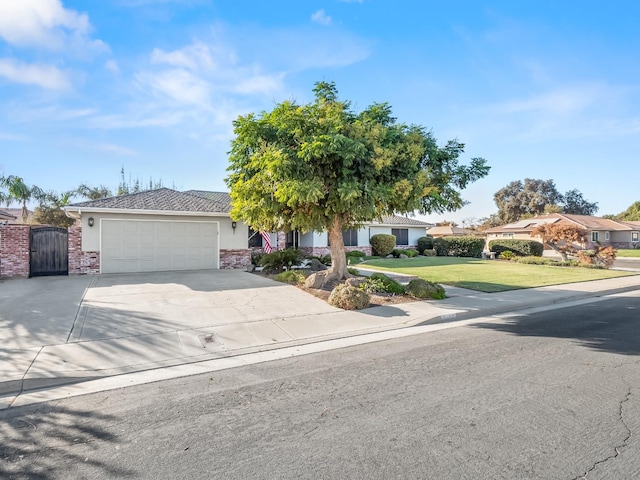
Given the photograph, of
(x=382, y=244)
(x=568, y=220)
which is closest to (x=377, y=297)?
(x=382, y=244)

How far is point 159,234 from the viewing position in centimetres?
1580

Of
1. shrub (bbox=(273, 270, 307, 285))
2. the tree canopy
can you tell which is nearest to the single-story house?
shrub (bbox=(273, 270, 307, 285))

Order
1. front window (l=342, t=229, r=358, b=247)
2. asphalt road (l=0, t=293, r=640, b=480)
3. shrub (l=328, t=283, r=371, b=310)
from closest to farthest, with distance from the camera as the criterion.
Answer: asphalt road (l=0, t=293, r=640, b=480)
shrub (l=328, t=283, r=371, b=310)
front window (l=342, t=229, r=358, b=247)

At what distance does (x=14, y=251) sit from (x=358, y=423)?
16.0 meters

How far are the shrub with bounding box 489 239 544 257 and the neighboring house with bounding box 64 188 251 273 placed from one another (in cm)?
2066

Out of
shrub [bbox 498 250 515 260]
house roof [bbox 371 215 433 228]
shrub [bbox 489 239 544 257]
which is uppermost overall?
house roof [bbox 371 215 433 228]

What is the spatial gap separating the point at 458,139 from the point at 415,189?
2557 mm

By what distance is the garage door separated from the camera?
1506 centimetres

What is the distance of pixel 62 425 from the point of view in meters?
3.58

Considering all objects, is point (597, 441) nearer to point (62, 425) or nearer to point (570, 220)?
point (62, 425)

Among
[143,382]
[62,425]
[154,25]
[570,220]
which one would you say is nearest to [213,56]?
[154,25]

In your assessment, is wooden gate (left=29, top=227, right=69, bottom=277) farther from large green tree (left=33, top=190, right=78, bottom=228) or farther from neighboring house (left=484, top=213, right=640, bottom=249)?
neighboring house (left=484, top=213, right=640, bottom=249)

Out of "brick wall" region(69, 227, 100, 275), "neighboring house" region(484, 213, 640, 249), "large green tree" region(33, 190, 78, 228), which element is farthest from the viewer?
"neighboring house" region(484, 213, 640, 249)

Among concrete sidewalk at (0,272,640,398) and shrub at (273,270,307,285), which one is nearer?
concrete sidewalk at (0,272,640,398)
